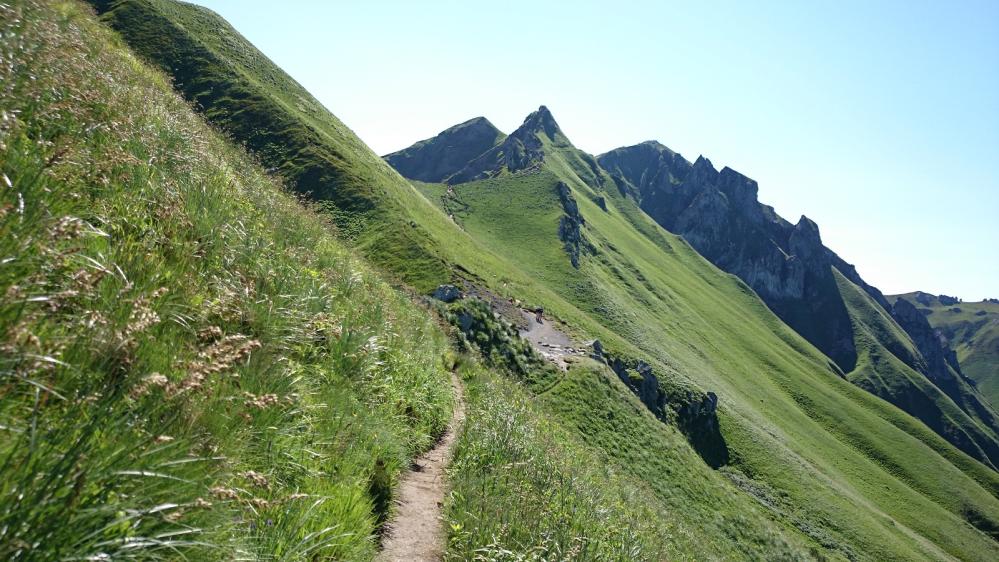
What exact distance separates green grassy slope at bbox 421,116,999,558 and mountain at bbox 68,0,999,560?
2.04 ft

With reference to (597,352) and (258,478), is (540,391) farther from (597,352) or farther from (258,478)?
(258,478)

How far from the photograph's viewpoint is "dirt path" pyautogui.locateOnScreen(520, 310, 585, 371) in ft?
135

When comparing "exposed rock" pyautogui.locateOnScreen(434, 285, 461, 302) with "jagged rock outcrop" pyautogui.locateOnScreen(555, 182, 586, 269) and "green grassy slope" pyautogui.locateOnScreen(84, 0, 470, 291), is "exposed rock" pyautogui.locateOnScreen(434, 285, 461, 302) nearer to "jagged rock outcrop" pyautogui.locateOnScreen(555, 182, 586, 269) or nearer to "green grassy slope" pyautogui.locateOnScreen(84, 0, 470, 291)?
"green grassy slope" pyautogui.locateOnScreen(84, 0, 470, 291)

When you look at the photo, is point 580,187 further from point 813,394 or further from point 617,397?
point 617,397

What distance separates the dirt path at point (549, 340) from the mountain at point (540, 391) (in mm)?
1405

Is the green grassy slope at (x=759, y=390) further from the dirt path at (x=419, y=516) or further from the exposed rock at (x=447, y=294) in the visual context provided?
the dirt path at (x=419, y=516)

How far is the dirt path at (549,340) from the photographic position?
41034 millimetres

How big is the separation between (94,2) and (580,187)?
14930 cm

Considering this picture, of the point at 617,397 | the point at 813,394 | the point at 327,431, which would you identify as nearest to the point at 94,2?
the point at 617,397

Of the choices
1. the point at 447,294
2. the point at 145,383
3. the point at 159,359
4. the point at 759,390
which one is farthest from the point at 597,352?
the point at 759,390

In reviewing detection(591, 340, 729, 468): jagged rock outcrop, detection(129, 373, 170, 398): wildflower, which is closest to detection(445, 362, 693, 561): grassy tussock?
detection(129, 373, 170, 398): wildflower

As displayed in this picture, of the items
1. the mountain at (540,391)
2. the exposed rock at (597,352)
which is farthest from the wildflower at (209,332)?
the exposed rock at (597,352)

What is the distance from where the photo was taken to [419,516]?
696 cm

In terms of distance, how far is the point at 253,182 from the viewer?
1325 cm
